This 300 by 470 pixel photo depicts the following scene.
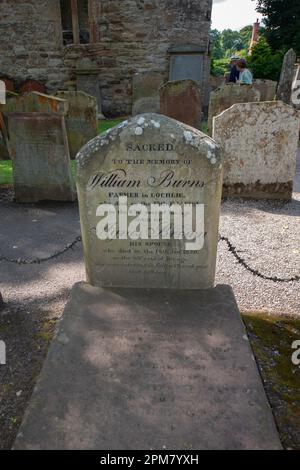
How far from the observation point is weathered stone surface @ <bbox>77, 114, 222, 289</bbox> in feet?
8.07

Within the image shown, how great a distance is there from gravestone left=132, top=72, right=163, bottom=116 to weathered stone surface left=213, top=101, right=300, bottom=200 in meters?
7.34

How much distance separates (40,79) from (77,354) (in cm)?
1280

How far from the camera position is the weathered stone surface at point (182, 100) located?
872 centimetres

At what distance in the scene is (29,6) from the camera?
1182 centimetres

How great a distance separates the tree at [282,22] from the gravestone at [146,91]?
329 inches

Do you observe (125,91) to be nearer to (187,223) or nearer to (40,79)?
(40,79)

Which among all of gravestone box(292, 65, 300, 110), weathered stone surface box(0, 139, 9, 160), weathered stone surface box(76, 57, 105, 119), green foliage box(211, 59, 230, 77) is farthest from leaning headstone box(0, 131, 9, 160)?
green foliage box(211, 59, 230, 77)

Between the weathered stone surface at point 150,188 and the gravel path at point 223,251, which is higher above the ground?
the weathered stone surface at point 150,188

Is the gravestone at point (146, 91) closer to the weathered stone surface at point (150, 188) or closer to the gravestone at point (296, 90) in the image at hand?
the gravestone at point (296, 90)

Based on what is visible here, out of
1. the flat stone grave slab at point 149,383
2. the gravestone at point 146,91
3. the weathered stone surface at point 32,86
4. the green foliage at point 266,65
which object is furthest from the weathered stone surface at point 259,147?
the green foliage at point 266,65

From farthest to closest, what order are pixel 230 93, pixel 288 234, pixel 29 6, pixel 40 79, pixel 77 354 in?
pixel 40 79, pixel 29 6, pixel 230 93, pixel 288 234, pixel 77 354

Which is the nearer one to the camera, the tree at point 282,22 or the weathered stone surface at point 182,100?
the weathered stone surface at point 182,100
